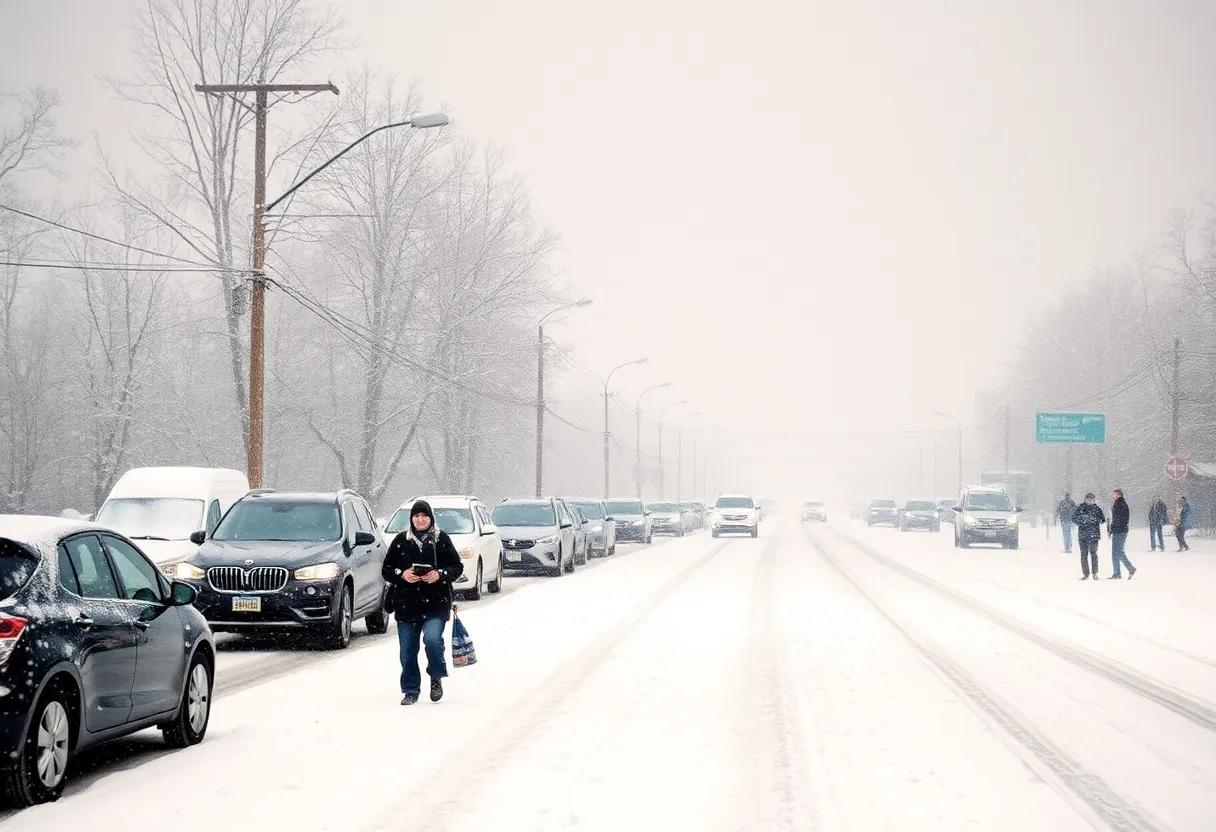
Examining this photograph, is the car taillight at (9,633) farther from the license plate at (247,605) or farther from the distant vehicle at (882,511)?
the distant vehicle at (882,511)

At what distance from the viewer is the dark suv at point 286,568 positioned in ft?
51.4

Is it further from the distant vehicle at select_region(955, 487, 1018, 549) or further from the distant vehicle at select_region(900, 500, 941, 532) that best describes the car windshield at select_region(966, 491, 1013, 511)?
the distant vehicle at select_region(900, 500, 941, 532)

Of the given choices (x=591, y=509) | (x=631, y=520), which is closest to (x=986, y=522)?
(x=631, y=520)

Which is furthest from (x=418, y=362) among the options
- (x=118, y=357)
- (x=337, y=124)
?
(x=118, y=357)

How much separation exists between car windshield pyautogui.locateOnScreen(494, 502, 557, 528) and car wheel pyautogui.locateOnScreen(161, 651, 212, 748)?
21.4 metres

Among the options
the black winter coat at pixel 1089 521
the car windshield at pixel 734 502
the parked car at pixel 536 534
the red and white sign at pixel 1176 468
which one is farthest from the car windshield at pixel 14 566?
the car windshield at pixel 734 502

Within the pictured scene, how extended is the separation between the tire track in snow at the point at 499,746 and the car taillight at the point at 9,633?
Answer: 2.01 m

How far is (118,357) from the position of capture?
5984 cm

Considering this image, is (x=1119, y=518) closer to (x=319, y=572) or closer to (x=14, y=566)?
(x=319, y=572)

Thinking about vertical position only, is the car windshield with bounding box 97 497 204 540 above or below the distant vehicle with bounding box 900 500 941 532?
above

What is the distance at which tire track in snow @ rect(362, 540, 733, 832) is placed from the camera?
7.18m

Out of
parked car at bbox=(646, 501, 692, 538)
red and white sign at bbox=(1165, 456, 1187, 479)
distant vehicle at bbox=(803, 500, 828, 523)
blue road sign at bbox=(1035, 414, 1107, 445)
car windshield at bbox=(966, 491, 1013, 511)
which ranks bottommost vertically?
distant vehicle at bbox=(803, 500, 828, 523)

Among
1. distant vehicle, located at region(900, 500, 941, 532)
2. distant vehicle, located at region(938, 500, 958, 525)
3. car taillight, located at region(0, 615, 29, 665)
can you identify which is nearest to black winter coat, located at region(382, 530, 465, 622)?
car taillight, located at region(0, 615, 29, 665)

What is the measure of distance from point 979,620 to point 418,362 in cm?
3473
